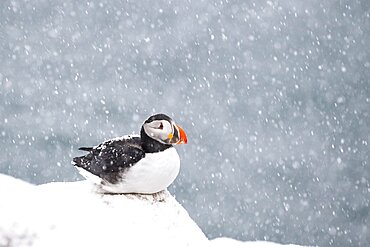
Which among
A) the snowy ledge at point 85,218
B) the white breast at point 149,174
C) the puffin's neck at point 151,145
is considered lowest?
the snowy ledge at point 85,218

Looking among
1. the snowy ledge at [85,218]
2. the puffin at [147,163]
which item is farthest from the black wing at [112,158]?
the snowy ledge at [85,218]

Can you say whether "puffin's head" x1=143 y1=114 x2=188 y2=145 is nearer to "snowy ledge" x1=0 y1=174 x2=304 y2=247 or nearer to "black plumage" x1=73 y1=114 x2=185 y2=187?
"black plumage" x1=73 y1=114 x2=185 y2=187

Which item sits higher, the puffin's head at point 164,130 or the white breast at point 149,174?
the puffin's head at point 164,130

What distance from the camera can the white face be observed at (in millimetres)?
4406

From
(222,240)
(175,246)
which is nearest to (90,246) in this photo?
(175,246)

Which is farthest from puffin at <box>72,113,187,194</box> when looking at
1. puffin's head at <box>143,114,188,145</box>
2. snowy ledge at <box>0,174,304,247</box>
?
snowy ledge at <box>0,174,304,247</box>

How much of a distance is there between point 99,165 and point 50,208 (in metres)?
0.92

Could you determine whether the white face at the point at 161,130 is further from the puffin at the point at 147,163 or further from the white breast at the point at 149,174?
the white breast at the point at 149,174

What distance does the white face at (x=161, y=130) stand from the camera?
4406mm

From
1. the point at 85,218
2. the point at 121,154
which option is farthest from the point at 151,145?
the point at 85,218

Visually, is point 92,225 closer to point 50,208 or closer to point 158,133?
point 50,208

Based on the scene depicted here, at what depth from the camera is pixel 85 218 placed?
12.3ft

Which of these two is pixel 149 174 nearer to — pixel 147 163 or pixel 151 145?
pixel 147 163

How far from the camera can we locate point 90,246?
11.4ft
